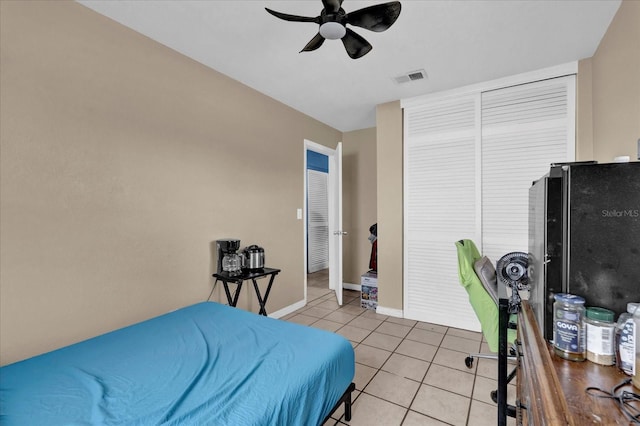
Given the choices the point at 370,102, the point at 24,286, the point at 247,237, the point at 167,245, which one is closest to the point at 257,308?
the point at 247,237

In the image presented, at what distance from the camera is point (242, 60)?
2623 millimetres

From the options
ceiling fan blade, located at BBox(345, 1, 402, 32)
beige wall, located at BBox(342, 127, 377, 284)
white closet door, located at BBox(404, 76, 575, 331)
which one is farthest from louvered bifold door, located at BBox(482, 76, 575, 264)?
ceiling fan blade, located at BBox(345, 1, 402, 32)

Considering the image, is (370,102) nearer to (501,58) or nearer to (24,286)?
(501,58)

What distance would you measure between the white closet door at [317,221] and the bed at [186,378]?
13.5ft

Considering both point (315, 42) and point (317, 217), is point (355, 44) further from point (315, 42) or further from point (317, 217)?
point (317, 217)

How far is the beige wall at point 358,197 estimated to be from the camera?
15.4 ft

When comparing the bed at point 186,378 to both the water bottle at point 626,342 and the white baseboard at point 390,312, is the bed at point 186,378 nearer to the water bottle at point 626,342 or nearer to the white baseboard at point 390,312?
the water bottle at point 626,342

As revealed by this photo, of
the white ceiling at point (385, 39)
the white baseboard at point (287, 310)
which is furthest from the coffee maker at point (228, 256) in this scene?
the white ceiling at point (385, 39)

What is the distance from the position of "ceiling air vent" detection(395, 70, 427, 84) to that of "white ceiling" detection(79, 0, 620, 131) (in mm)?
59

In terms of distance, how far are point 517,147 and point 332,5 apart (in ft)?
7.90

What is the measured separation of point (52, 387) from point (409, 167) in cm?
347

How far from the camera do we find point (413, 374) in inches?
91.3

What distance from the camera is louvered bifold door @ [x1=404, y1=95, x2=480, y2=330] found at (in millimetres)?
3162

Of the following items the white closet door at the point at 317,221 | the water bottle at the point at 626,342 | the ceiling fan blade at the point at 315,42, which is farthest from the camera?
the white closet door at the point at 317,221
